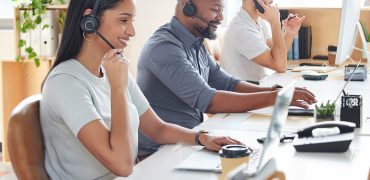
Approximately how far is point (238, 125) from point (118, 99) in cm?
60

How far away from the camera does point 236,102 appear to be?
239 centimetres

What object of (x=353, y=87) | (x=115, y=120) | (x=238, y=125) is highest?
(x=115, y=120)

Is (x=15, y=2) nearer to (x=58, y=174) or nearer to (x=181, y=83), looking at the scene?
(x=181, y=83)

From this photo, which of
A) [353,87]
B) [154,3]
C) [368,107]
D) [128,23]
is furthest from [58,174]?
[154,3]

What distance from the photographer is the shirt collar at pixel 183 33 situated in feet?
8.37

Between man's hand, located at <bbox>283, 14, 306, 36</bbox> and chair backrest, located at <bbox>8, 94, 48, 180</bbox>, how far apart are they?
2225mm

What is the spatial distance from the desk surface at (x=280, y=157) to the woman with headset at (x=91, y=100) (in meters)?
0.08

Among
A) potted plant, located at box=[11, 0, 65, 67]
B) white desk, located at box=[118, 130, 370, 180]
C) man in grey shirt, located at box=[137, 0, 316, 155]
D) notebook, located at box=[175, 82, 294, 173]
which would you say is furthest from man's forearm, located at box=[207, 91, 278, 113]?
potted plant, located at box=[11, 0, 65, 67]

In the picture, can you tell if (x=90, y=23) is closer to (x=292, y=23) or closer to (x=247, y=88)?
(x=247, y=88)

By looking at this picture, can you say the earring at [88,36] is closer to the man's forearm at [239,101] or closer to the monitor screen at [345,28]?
the man's forearm at [239,101]

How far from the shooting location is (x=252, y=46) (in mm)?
3221

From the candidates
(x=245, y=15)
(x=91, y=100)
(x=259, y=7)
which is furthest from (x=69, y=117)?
(x=259, y=7)

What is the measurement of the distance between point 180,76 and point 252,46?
3.03 ft

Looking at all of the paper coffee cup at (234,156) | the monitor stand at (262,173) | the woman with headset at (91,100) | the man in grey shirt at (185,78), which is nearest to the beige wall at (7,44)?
the man in grey shirt at (185,78)
